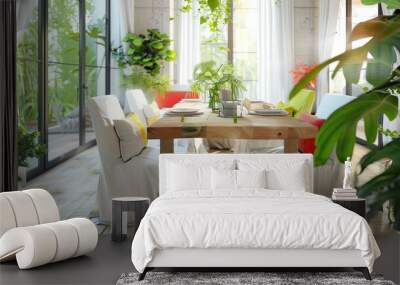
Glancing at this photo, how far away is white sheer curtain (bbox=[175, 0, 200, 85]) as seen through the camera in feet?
40.3

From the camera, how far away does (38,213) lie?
472 centimetres

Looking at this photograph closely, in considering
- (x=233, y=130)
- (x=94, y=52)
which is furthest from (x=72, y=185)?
(x=94, y=52)

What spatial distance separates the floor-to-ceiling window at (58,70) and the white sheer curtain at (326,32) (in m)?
3.49

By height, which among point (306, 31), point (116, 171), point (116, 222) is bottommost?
point (116, 222)

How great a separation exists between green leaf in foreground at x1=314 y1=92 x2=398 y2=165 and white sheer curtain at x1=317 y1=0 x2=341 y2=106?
1077cm

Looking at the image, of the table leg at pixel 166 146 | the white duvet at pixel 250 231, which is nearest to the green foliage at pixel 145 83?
the table leg at pixel 166 146

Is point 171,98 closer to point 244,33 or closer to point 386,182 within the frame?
point 244,33

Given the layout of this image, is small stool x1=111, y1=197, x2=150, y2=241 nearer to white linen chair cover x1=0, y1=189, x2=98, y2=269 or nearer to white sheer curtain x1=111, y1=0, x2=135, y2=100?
white linen chair cover x1=0, y1=189, x2=98, y2=269

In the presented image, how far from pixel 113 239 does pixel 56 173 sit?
96.8 inches

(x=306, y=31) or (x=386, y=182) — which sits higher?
(x=306, y=31)

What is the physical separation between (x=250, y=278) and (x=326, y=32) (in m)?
8.36

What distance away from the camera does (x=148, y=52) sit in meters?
11.8

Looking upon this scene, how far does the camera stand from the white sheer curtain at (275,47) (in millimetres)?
12461

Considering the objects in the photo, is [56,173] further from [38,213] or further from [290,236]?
[290,236]
